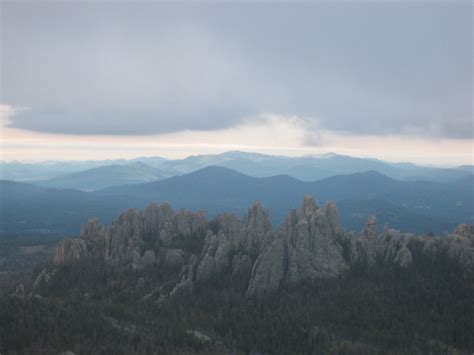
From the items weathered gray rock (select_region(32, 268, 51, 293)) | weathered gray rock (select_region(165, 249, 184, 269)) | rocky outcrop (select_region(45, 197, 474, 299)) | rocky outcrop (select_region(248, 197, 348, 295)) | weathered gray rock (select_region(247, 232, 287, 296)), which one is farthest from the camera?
weathered gray rock (select_region(165, 249, 184, 269))

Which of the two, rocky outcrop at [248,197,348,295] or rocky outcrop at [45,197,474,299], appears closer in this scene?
rocky outcrop at [248,197,348,295]

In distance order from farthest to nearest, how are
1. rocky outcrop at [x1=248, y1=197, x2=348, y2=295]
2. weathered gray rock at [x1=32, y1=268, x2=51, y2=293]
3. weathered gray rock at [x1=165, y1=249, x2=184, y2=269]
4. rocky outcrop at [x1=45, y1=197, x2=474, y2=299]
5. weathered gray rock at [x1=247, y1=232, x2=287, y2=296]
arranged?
weathered gray rock at [x1=165, y1=249, x2=184, y2=269], weathered gray rock at [x1=32, y1=268, x2=51, y2=293], rocky outcrop at [x1=45, y1=197, x2=474, y2=299], rocky outcrop at [x1=248, y1=197, x2=348, y2=295], weathered gray rock at [x1=247, y1=232, x2=287, y2=296]

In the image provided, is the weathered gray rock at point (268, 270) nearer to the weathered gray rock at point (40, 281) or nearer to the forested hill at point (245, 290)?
the forested hill at point (245, 290)

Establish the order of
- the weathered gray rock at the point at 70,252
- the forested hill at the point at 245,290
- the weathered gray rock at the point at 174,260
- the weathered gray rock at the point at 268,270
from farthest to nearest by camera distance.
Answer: the weathered gray rock at the point at 70,252, the weathered gray rock at the point at 174,260, the weathered gray rock at the point at 268,270, the forested hill at the point at 245,290

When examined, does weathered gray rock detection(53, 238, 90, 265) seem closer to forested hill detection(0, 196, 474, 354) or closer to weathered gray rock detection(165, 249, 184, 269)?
forested hill detection(0, 196, 474, 354)

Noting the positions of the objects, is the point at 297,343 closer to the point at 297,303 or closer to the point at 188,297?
the point at 297,303

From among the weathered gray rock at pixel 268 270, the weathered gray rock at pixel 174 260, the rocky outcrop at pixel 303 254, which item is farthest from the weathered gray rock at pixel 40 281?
the rocky outcrop at pixel 303 254

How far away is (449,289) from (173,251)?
90.9 meters

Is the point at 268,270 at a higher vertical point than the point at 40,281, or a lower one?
higher

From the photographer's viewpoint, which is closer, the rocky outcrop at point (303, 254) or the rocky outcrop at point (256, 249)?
the rocky outcrop at point (303, 254)

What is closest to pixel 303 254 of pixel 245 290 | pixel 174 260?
pixel 245 290

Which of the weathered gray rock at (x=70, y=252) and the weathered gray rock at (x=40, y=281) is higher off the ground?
the weathered gray rock at (x=70, y=252)

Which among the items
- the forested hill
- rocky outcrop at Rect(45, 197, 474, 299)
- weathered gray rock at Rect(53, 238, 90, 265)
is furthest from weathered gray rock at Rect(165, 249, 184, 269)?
weathered gray rock at Rect(53, 238, 90, 265)

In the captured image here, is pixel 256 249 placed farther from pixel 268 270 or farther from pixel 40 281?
pixel 40 281
